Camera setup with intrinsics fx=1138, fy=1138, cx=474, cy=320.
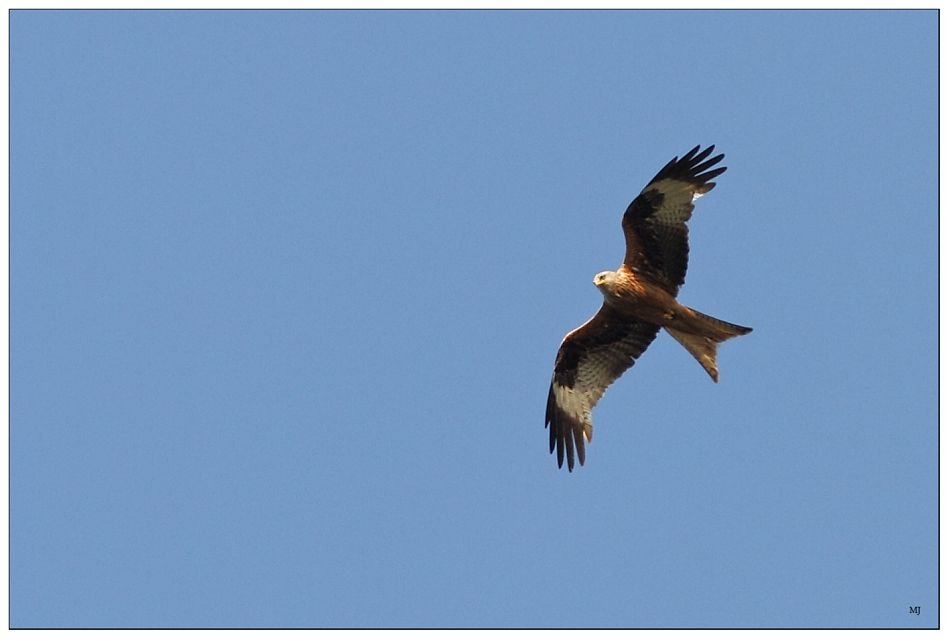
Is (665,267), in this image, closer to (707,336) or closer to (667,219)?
(667,219)

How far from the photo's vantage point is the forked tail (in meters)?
10.7

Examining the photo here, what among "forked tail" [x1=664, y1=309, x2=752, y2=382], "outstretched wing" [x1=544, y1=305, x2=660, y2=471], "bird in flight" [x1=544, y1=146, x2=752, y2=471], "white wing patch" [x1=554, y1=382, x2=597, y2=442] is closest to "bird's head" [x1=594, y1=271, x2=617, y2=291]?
"bird in flight" [x1=544, y1=146, x2=752, y2=471]

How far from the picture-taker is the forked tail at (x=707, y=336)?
10.7 m

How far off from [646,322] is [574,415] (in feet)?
4.57

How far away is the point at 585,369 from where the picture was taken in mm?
11852

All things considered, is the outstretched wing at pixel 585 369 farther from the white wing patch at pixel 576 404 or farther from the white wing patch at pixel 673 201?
the white wing patch at pixel 673 201

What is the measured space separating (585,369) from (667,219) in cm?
196

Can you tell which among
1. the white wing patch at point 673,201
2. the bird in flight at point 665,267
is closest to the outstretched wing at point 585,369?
the bird in flight at point 665,267

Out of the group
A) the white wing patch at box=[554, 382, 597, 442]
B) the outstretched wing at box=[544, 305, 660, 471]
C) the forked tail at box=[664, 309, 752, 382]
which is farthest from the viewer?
the white wing patch at box=[554, 382, 597, 442]

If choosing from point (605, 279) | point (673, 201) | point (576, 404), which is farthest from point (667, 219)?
point (576, 404)

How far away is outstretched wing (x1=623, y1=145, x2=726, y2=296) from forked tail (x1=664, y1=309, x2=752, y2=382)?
0.41 metres

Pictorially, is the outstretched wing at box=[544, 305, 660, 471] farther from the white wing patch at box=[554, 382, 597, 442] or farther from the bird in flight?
the bird in flight
